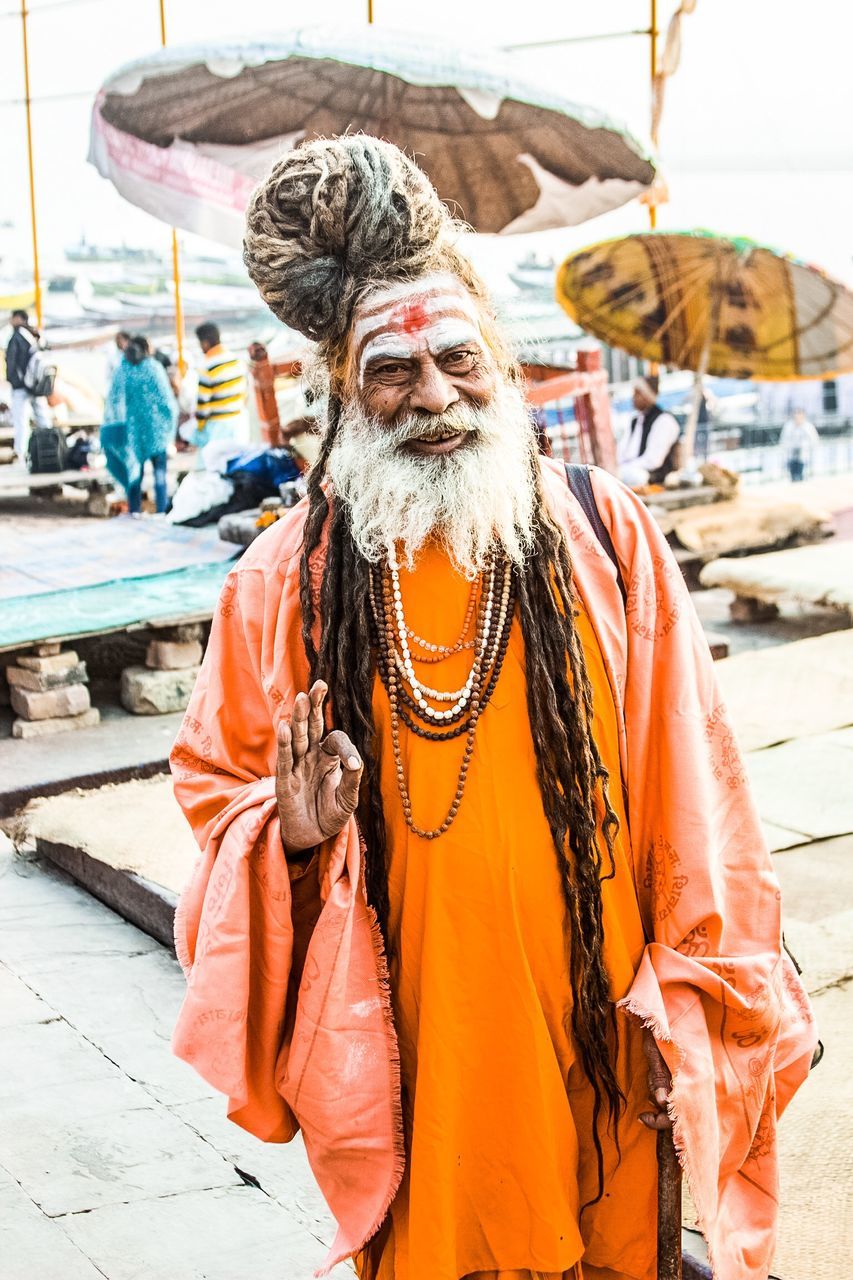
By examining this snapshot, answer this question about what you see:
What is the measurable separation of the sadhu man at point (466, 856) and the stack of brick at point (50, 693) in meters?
4.62

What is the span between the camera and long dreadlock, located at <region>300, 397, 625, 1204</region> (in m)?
1.95

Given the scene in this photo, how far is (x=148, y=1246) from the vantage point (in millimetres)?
2750

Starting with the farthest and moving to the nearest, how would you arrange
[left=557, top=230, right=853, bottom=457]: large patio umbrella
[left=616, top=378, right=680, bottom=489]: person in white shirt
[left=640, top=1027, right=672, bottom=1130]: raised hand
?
[left=616, top=378, right=680, bottom=489]: person in white shirt < [left=557, top=230, right=853, bottom=457]: large patio umbrella < [left=640, top=1027, right=672, bottom=1130]: raised hand

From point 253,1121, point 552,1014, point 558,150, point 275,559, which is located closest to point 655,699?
point 552,1014

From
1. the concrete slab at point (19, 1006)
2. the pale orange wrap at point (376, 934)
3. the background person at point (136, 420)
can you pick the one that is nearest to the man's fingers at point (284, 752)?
the pale orange wrap at point (376, 934)

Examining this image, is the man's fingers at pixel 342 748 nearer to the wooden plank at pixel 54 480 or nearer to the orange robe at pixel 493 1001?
the orange robe at pixel 493 1001

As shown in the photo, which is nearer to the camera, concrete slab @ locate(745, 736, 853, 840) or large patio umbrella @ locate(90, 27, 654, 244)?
concrete slab @ locate(745, 736, 853, 840)

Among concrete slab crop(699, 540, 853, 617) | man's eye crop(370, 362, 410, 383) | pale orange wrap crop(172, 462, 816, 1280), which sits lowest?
concrete slab crop(699, 540, 853, 617)

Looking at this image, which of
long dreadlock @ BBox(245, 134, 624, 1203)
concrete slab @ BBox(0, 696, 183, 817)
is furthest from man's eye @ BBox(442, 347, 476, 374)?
concrete slab @ BBox(0, 696, 183, 817)

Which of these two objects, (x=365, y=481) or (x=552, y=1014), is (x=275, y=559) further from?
(x=552, y=1014)

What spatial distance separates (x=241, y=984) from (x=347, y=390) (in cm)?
91

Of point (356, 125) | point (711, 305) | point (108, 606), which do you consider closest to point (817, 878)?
point (108, 606)

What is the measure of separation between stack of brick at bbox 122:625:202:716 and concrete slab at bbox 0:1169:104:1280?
13.0 ft

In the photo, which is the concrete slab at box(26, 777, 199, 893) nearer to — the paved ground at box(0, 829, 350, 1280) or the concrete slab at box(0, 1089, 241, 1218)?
the paved ground at box(0, 829, 350, 1280)
